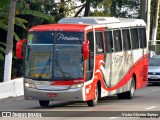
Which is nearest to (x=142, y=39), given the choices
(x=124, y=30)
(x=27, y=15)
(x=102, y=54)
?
(x=124, y=30)

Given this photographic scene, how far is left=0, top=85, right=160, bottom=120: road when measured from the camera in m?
19.2

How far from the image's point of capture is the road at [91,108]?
1920 cm

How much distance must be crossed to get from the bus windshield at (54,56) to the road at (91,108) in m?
1.15

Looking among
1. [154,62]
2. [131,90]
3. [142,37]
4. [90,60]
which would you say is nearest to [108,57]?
[90,60]

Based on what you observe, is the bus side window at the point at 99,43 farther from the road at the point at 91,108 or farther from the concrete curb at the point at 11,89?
the concrete curb at the point at 11,89

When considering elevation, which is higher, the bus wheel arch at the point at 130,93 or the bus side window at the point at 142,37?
the bus side window at the point at 142,37

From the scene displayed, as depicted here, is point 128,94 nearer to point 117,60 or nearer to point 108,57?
point 117,60

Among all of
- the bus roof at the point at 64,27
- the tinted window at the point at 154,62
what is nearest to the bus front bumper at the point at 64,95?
the bus roof at the point at 64,27

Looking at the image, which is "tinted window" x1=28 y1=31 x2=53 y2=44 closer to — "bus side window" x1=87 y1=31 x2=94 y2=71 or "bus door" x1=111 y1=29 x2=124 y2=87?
"bus side window" x1=87 y1=31 x2=94 y2=71

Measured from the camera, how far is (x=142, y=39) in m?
27.7

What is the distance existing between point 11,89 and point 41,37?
685 centimetres

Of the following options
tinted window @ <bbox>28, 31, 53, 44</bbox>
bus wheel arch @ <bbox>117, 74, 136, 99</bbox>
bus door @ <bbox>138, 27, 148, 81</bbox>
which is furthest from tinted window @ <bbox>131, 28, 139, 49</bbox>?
tinted window @ <bbox>28, 31, 53, 44</bbox>

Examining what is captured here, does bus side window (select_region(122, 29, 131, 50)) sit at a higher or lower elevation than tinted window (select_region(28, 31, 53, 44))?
lower

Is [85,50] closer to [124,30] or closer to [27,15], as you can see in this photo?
[124,30]
